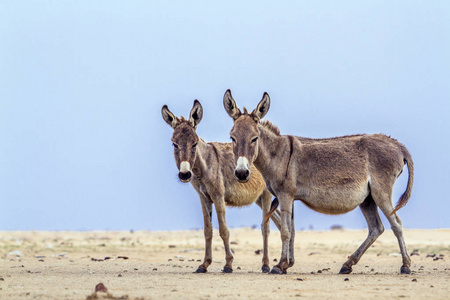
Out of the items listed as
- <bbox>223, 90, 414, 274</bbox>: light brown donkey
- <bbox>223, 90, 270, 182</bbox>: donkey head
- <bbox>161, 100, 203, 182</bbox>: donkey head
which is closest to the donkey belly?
<bbox>223, 90, 414, 274</bbox>: light brown donkey

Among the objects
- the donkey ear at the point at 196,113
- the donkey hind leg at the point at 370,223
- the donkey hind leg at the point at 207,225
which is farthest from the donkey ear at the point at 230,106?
the donkey hind leg at the point at 370,223

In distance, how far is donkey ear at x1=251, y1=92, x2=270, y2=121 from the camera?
500 inches

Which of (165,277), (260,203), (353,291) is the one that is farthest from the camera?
(260,203)

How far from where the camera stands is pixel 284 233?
12.3 metres

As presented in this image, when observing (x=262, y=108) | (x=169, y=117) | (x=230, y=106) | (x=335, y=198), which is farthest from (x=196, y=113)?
(x=335, y=198)

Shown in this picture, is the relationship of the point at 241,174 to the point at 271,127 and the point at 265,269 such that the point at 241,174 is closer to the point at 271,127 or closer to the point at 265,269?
the point at 271,127

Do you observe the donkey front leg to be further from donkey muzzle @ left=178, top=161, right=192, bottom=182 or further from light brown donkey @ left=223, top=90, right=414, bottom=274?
donkey muzzle @ left=178, top=161, right=192, bottom=182

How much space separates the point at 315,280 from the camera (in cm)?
1091

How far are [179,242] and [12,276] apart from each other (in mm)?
17754

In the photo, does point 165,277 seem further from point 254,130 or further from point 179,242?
point 179,242

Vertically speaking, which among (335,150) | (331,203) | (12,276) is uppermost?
(335,150)

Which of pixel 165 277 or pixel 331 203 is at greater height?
pixel 331 203

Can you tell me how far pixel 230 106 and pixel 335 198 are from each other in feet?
9.59

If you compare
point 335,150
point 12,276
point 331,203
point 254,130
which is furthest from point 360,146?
point 12,276
